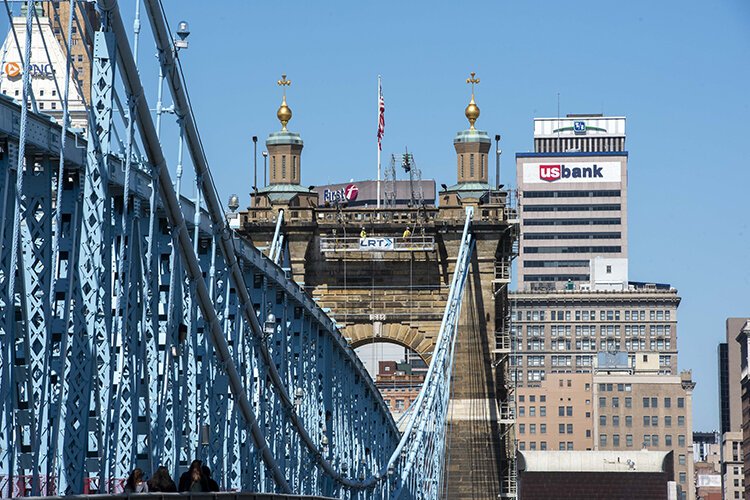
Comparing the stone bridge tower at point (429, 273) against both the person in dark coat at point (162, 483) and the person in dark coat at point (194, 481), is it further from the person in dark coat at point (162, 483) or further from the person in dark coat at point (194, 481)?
the person in dark coat at point (162, 483)

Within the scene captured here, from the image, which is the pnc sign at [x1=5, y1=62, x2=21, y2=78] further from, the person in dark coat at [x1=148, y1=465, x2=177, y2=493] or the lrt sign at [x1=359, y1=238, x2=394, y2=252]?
the person in dark coat at [x1=148, y1=465, x2=177, y2=493]

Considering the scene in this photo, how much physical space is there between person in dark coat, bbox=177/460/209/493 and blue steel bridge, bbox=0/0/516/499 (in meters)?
1.37

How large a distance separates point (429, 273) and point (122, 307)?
171ft

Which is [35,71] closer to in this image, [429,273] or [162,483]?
[429,273]

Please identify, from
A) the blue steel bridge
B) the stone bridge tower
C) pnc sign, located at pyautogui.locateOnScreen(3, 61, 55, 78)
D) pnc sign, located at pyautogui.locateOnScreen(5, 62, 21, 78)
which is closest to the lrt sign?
the stone bridge tower

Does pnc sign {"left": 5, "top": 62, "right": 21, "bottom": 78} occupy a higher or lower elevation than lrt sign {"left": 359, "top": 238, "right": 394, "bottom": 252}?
higher

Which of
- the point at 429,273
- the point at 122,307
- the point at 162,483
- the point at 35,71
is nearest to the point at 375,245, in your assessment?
the point at 429,273

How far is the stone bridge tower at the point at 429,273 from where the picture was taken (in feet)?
295

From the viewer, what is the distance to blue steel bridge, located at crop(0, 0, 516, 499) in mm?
34906

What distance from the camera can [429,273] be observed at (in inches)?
3588

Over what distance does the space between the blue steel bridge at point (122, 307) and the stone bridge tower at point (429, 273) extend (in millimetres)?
27991

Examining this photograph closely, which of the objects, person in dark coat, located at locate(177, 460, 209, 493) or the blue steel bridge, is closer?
the blue steel bridge

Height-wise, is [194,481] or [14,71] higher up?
[14,71]

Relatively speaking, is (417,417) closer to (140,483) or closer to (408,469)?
(408,469)
